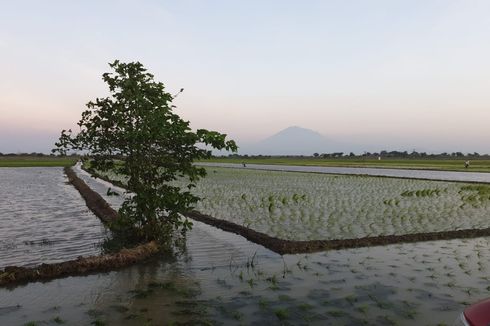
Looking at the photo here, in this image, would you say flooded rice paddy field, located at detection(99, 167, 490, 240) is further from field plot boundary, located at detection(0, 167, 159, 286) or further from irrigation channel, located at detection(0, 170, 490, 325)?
field plot boundary, located at detection(0, 167, 159, 286)

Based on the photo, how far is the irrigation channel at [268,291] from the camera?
235 inches

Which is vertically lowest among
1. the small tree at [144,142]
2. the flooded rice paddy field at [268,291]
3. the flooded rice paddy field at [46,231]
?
the flooded rice paddy field at [268,291]

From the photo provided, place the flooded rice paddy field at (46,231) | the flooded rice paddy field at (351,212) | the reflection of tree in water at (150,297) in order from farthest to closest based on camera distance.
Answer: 1. the flooded rice paddy field at (351,212)
2. the flooded rice paddy field at (46,231)
3. the reflection of tree in water at (150,297)

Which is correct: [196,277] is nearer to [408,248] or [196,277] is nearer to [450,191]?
[408,248]

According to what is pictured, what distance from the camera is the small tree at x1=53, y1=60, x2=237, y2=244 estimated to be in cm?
962

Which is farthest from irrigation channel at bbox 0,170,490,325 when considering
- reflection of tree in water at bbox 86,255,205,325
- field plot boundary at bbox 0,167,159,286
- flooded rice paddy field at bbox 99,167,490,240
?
flooded rice paddy field at bbox 99,167,490,240

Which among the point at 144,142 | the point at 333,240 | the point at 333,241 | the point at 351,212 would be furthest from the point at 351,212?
the point at 144,142

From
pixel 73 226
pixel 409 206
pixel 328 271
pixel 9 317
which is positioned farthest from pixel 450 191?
pixel 9 317

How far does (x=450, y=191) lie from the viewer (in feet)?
76.1

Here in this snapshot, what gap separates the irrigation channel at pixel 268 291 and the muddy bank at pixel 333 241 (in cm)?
34

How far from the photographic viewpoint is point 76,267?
820 centimetres

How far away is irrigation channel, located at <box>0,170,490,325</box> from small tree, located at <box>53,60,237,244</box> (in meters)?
1.37

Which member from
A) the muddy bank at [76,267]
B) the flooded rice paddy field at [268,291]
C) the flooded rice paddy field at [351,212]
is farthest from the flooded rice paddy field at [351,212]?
the muddy bank at [76,267]

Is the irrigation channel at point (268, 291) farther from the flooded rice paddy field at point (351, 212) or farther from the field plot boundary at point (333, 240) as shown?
the flooded rice paddy field at point (351, 212)
